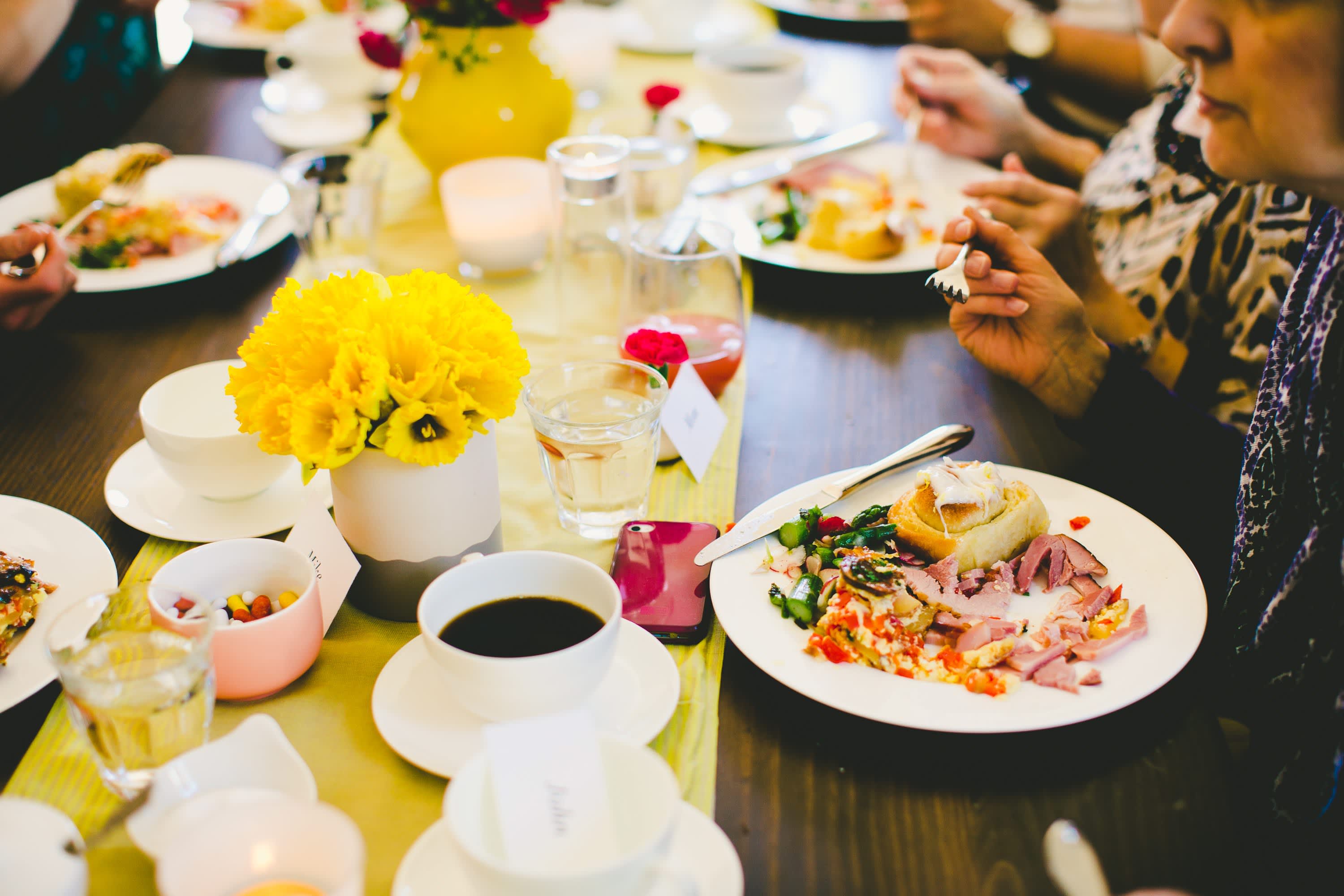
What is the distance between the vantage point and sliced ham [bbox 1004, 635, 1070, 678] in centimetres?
87

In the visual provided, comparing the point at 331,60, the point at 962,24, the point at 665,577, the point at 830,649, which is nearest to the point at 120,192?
the point at 331,60

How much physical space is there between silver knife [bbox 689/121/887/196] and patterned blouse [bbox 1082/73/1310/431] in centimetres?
48

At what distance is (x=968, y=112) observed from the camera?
2.10 m

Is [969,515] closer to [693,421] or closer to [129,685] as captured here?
[693,421]

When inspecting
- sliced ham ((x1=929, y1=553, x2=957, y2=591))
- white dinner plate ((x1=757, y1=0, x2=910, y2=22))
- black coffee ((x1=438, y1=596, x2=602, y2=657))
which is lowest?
sliced ham ((x1=929, y1=553, x2=957, y2=591))

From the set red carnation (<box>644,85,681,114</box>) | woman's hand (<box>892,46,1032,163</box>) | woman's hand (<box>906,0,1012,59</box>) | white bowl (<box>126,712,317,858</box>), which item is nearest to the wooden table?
white bowl (<box>126,712,317,858</box>)

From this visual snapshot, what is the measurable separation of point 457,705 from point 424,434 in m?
0.24

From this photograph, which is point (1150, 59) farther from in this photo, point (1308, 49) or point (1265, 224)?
point (1308, 49)

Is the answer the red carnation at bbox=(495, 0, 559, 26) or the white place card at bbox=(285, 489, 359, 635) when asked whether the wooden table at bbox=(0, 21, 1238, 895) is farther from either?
the red carnation at bbox=(495, 0, 559, 26)

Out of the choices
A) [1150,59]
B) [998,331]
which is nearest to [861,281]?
[998,331]

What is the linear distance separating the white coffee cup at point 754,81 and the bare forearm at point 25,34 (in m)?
1.41

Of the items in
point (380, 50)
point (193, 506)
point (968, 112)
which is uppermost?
point (380, 50)

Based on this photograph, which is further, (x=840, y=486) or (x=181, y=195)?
(x=181, y=195)

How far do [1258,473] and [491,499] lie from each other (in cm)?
87
